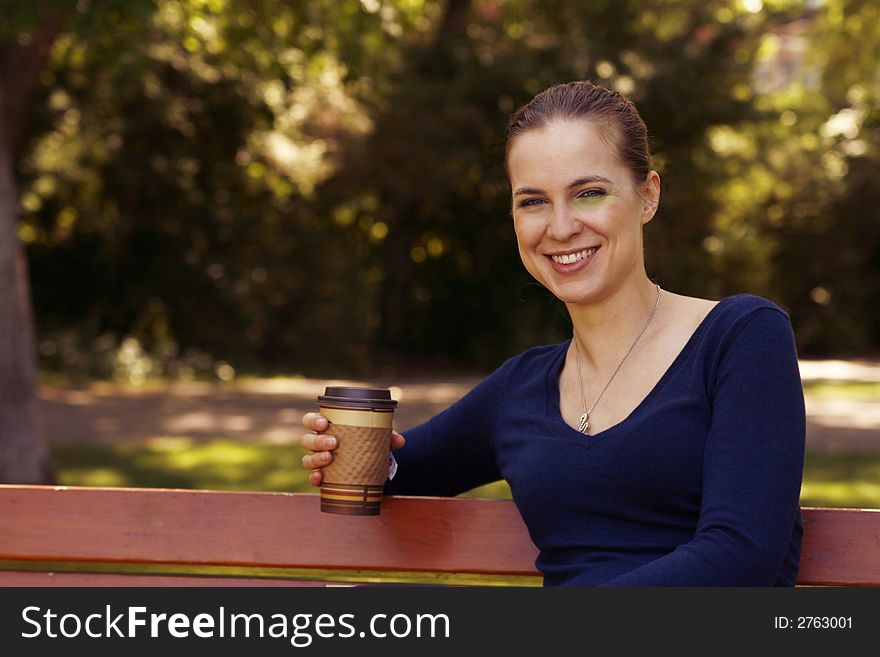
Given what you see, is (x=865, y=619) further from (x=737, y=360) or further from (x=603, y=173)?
(x=603, y=173)

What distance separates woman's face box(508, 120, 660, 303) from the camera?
96.7 inches

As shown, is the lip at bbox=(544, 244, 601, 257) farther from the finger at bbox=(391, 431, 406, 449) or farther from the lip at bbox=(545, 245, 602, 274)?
the finger at bbox=(391, 431, 406, 449)

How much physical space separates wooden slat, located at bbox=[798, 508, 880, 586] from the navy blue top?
14 cm

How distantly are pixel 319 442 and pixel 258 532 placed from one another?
42 centimetres

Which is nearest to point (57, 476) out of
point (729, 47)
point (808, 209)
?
point (729, 47)

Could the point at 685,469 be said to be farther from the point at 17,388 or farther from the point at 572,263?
the point at 17,388

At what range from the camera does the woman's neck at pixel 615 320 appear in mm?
2568

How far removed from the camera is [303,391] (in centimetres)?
1446

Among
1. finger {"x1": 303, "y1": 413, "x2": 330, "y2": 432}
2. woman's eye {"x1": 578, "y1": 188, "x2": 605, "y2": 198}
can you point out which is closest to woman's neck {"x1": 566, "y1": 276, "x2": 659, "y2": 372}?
woman's eye {"x1": 578, "y1": 188, "x2": 605, "y2": 198}

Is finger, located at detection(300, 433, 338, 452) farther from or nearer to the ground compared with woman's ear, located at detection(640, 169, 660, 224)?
nearer to the ground

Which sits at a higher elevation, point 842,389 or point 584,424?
point 842,389

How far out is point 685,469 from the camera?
2.30 metres

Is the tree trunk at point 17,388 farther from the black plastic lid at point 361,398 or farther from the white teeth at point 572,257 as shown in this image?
the white teeth at point 572,257

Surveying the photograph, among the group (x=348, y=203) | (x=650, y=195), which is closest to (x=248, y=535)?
(x=650, y=195)
